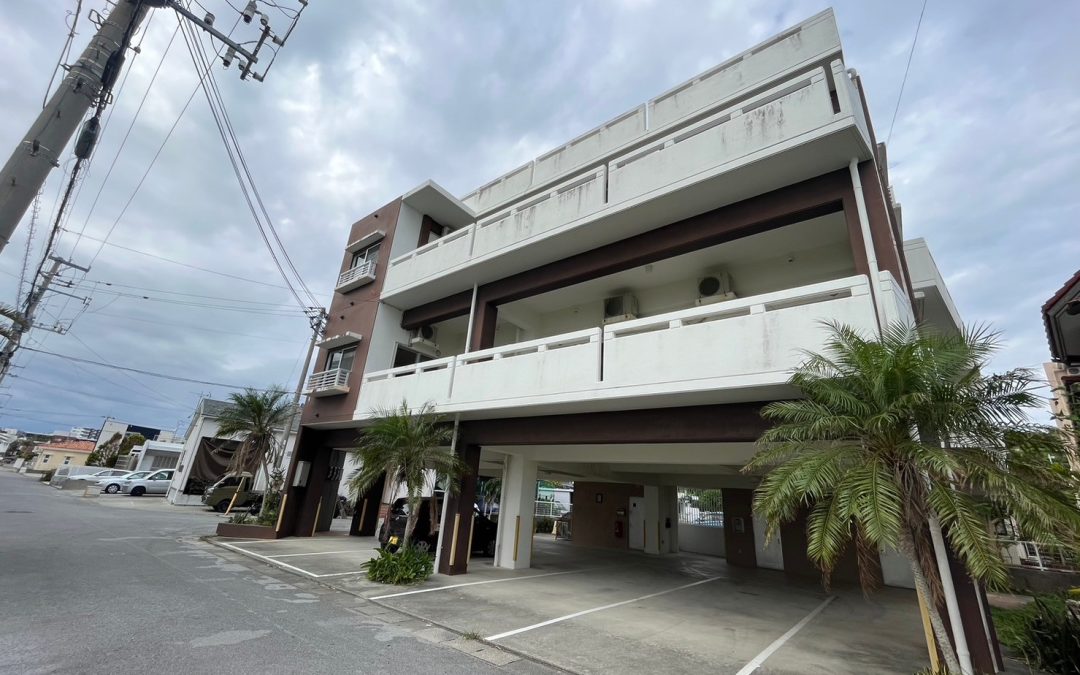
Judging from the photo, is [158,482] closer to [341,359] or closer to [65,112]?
[341,359]

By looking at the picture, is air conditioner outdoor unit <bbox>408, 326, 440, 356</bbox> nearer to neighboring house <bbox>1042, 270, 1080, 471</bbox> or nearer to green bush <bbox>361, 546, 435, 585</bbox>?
green bush <bbox>361, 546, 435, 585</bbox>

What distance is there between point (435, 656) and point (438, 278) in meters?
9.03

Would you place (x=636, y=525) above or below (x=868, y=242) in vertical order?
below

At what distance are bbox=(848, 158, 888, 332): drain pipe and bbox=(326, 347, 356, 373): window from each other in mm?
13168

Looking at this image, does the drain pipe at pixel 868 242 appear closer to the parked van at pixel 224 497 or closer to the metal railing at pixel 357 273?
the metal railing at pixel 357 273

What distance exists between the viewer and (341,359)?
15172 millimetres

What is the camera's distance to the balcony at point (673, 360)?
21.7 feet

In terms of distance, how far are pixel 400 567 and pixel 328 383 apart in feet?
23.4

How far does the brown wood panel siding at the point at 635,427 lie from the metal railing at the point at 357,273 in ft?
22.7

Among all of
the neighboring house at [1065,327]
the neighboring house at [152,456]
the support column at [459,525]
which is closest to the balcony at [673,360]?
the support column at [459,525]

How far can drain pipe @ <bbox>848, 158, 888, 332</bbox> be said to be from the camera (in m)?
6.40

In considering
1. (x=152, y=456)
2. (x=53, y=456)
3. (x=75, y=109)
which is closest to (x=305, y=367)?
(x=75, y=109)

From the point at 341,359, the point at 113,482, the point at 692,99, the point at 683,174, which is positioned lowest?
Result: the point at 113,482

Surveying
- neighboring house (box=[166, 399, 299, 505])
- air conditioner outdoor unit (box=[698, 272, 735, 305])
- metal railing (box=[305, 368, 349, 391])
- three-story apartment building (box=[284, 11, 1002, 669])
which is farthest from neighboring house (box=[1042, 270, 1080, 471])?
neighboring house (box=[166, 399, 299, 505])
